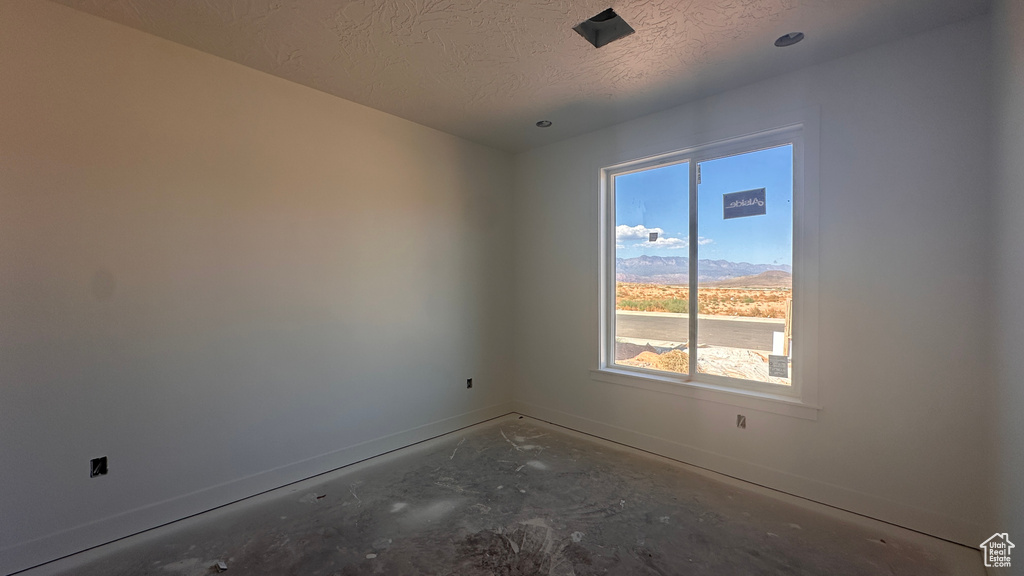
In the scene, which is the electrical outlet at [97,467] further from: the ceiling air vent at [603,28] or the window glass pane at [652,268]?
the window glass pane at [652,268]

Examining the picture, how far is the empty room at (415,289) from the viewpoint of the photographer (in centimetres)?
216

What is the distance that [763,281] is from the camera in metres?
3.08

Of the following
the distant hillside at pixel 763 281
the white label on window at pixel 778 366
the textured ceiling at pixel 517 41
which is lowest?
the white label on window at pixel 778 366

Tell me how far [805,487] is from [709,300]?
1386 mm

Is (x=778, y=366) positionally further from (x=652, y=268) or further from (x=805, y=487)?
(x=652, y=268)

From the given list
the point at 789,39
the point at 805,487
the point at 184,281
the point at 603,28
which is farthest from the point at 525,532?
the point at 789,39

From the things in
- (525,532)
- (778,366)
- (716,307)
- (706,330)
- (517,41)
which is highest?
(517,41)

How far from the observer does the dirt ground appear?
304cm

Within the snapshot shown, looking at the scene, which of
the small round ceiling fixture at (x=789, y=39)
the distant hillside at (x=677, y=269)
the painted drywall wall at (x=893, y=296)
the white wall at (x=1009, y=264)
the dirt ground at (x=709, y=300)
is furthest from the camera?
the distant hillside at (x=677, y=269)

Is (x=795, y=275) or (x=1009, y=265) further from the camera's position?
(x=795, y=275)

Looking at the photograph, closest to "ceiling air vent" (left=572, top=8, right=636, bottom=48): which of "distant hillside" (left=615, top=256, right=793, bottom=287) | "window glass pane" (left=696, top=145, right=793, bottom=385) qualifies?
"window glass pane" (left=696, top=145, right=793, bottom=385)

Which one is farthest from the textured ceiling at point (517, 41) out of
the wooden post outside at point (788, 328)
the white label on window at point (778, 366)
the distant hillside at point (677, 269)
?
the white label on window at point (778, 366)

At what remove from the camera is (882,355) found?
2.54 m

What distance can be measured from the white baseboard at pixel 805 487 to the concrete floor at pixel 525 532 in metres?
0.08
